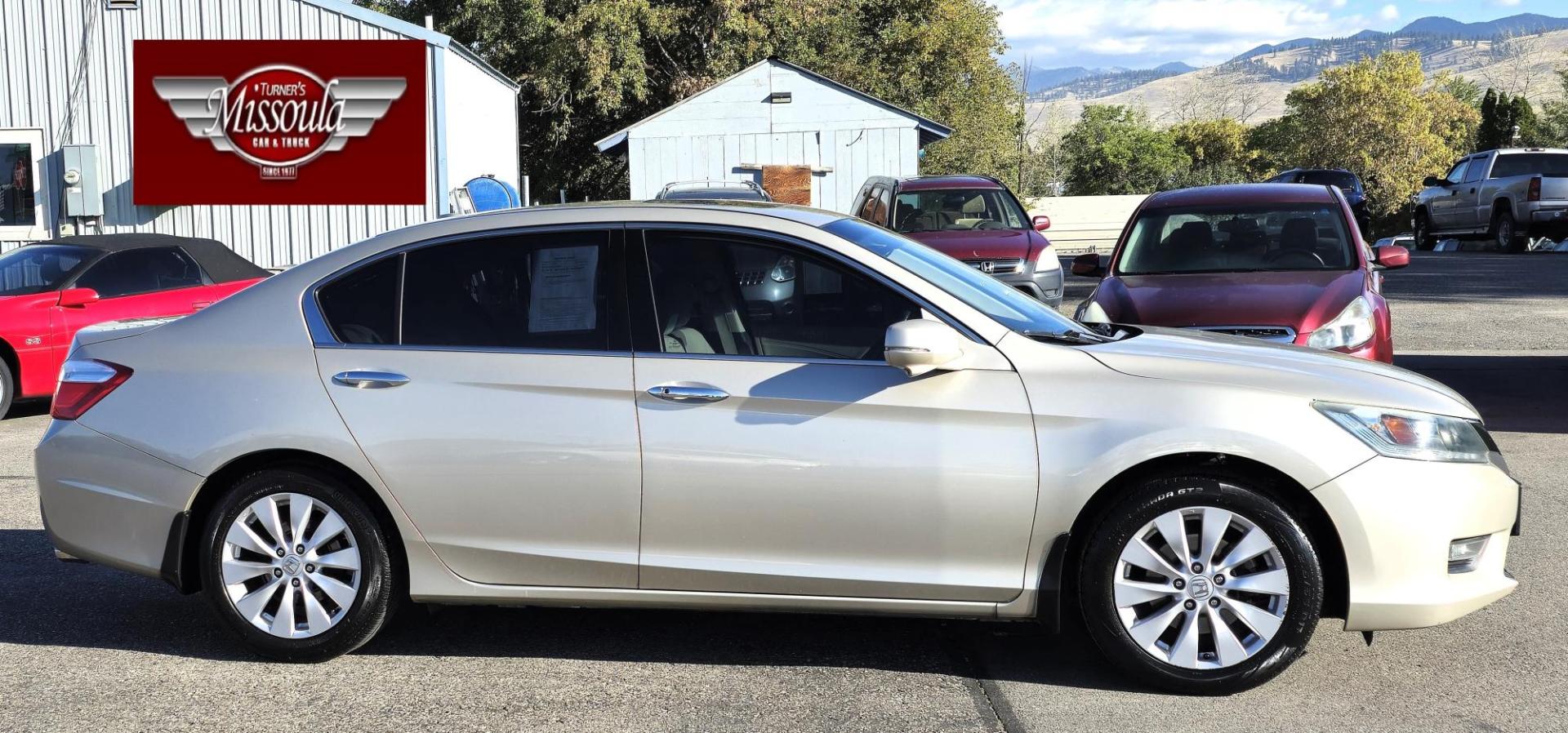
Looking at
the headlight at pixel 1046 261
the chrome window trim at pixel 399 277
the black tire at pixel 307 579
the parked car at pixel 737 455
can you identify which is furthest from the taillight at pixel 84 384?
the headlight at pixel 1046 261

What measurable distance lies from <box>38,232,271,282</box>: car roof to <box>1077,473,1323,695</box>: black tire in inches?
375

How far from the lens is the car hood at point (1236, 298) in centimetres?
805

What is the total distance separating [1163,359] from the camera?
446cm

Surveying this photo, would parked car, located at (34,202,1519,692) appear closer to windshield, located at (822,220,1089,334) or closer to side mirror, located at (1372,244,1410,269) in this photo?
windshield, located at (822,220,1089,334)

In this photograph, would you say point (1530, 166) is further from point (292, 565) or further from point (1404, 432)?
point (292, 565)

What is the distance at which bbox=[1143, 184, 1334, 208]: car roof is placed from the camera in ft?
31.7

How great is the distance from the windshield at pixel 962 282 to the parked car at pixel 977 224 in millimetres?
9661

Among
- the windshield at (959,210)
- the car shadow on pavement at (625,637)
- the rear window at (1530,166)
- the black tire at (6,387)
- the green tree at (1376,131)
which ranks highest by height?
the green tree at (1376,131)

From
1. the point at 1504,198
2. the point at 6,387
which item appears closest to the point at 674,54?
the point at 1504,198

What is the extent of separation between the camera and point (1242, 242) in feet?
30.8

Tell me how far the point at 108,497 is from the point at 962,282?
3.09 m

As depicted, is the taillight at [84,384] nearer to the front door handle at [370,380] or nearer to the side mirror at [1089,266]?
the front door handle at [370,380]

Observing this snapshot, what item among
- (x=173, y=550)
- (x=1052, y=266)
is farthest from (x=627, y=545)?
(x=1052, y=266)

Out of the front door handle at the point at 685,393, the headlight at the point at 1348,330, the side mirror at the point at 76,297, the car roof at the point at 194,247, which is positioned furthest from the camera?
the car roof at the point at 194,247
